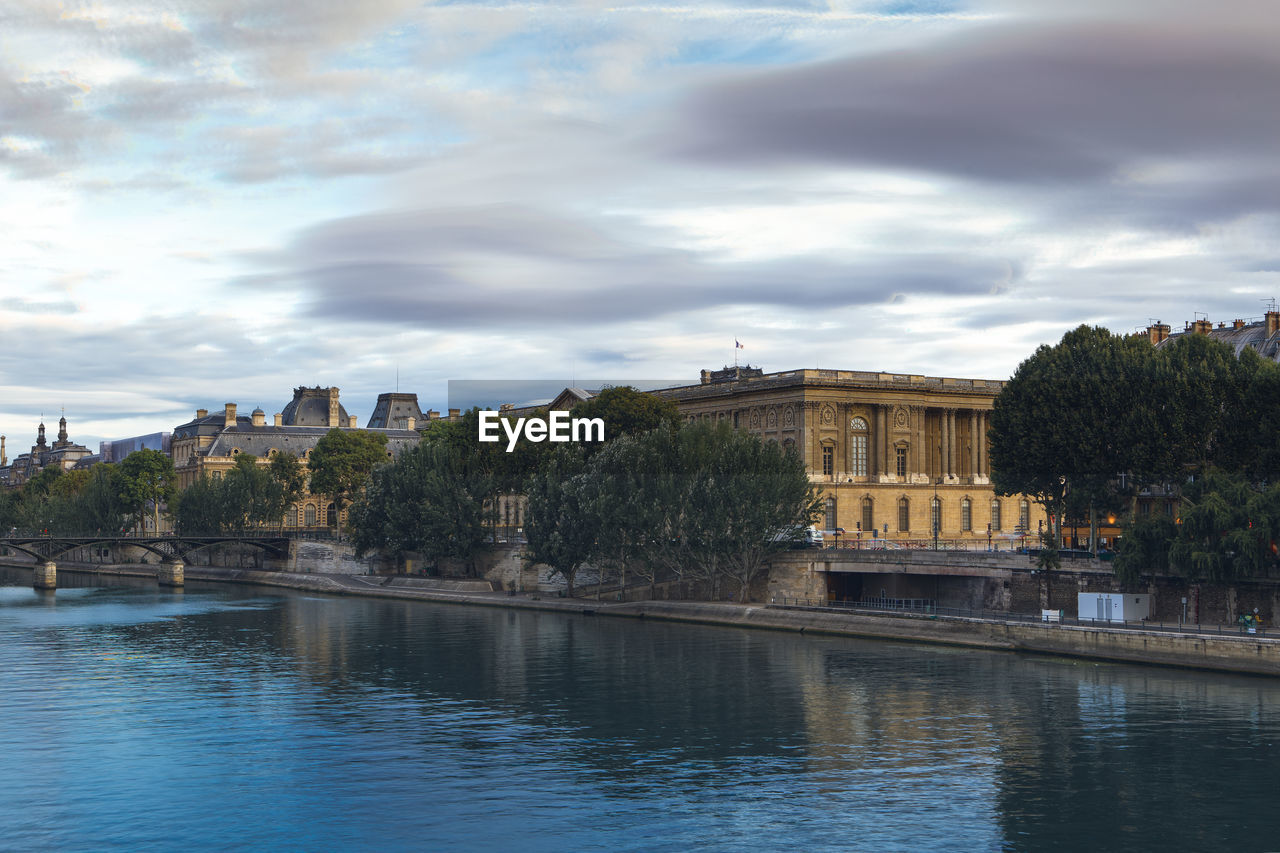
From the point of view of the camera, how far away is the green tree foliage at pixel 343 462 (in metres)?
179

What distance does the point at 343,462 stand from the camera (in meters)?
179

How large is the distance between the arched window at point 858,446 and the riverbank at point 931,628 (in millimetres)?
36753

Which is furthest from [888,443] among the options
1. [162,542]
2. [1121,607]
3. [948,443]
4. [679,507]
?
[162,542]

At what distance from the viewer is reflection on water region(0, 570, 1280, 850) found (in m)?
44.8

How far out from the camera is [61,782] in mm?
50938

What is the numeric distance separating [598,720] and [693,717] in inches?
171

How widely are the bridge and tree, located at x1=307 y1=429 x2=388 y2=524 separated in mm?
9515

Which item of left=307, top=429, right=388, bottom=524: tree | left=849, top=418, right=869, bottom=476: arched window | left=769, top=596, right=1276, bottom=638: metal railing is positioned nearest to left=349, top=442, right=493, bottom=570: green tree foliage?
left=307, top=429, right=388, bottom=524: tree

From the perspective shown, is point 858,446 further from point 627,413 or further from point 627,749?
point 627,749

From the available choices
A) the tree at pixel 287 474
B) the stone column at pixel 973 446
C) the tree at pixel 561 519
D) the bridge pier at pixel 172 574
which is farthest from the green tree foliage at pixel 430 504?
the stone column at pixel 973 446

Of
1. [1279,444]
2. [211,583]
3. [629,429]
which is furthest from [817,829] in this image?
[211,583]

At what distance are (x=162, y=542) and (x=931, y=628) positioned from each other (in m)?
112

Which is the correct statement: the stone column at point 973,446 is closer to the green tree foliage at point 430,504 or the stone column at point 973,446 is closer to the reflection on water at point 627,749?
the green tree foliage at point 430,504

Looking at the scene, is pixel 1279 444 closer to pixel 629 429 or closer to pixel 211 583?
pixel 629 429
